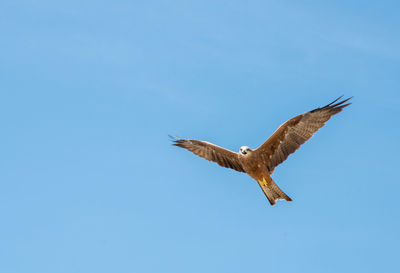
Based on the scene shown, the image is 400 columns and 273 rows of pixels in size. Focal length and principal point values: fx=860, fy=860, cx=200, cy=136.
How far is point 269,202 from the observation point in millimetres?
22281

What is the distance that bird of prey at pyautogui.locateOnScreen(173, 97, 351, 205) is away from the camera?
21.7m

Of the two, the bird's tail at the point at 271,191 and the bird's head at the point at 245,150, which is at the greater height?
the bird's head at the point at 245,150

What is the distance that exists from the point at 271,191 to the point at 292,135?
1591 millimetres

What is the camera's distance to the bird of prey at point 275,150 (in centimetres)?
2167

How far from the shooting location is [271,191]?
73.3ft

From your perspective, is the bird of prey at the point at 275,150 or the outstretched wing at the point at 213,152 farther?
the outstretched wing at the point at 213,152

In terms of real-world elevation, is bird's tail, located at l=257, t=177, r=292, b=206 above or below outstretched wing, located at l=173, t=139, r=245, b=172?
below

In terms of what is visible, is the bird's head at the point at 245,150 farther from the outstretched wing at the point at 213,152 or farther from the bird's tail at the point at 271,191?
the bird's tail at the point at 271,191

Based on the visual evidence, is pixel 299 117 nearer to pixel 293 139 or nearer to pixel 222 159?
pixel 293 139

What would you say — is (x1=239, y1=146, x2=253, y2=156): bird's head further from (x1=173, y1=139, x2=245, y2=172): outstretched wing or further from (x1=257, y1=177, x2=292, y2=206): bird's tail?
(x1=257, y1=177, x2=292, y2=206): bird's tail

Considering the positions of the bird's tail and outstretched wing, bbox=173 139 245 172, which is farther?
outstretched wing, bbox=173 139 245 172

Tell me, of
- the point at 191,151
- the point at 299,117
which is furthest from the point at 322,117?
the point at 191,151

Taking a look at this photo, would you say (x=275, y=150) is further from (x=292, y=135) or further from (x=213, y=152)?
(x=213, y=152)

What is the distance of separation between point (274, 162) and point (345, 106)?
2.35 m
